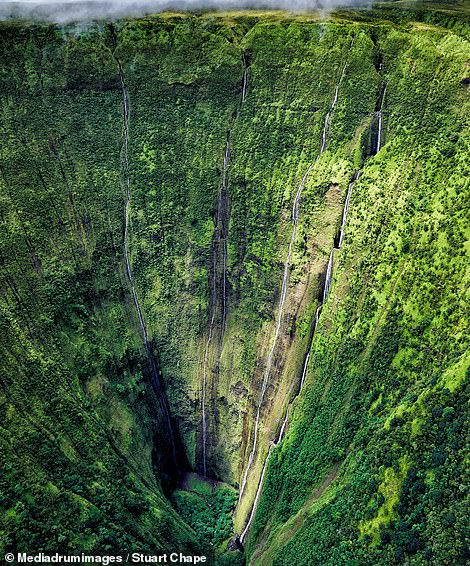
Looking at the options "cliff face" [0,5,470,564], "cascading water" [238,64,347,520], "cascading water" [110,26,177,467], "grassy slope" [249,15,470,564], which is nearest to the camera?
"grassy slope" [249,15,470,564]

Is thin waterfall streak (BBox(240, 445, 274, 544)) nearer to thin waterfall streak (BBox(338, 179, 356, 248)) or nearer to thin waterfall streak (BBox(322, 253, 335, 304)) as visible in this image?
thin waterfall streak (BBox(322, 253, 335, 304))

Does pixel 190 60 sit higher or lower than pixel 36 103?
higher

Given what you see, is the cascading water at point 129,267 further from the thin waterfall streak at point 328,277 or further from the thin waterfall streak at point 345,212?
the thin waterfall streak at point 345,212

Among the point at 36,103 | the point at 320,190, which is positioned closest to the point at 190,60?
the point at 36,103

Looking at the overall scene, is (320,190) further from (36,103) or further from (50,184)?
(36,103)

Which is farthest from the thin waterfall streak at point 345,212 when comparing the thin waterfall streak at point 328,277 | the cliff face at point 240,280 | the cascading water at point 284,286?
the cascading water at point 284,286

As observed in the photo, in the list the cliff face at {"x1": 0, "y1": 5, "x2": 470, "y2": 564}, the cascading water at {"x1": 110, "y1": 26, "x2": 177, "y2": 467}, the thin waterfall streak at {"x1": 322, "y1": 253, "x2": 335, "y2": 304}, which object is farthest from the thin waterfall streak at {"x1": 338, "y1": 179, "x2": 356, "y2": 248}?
the cascading water at {"x1": 110, "y1": 26, "x2": 177, "y2": 467}

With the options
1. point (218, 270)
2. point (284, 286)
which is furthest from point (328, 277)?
point (218, 270)
